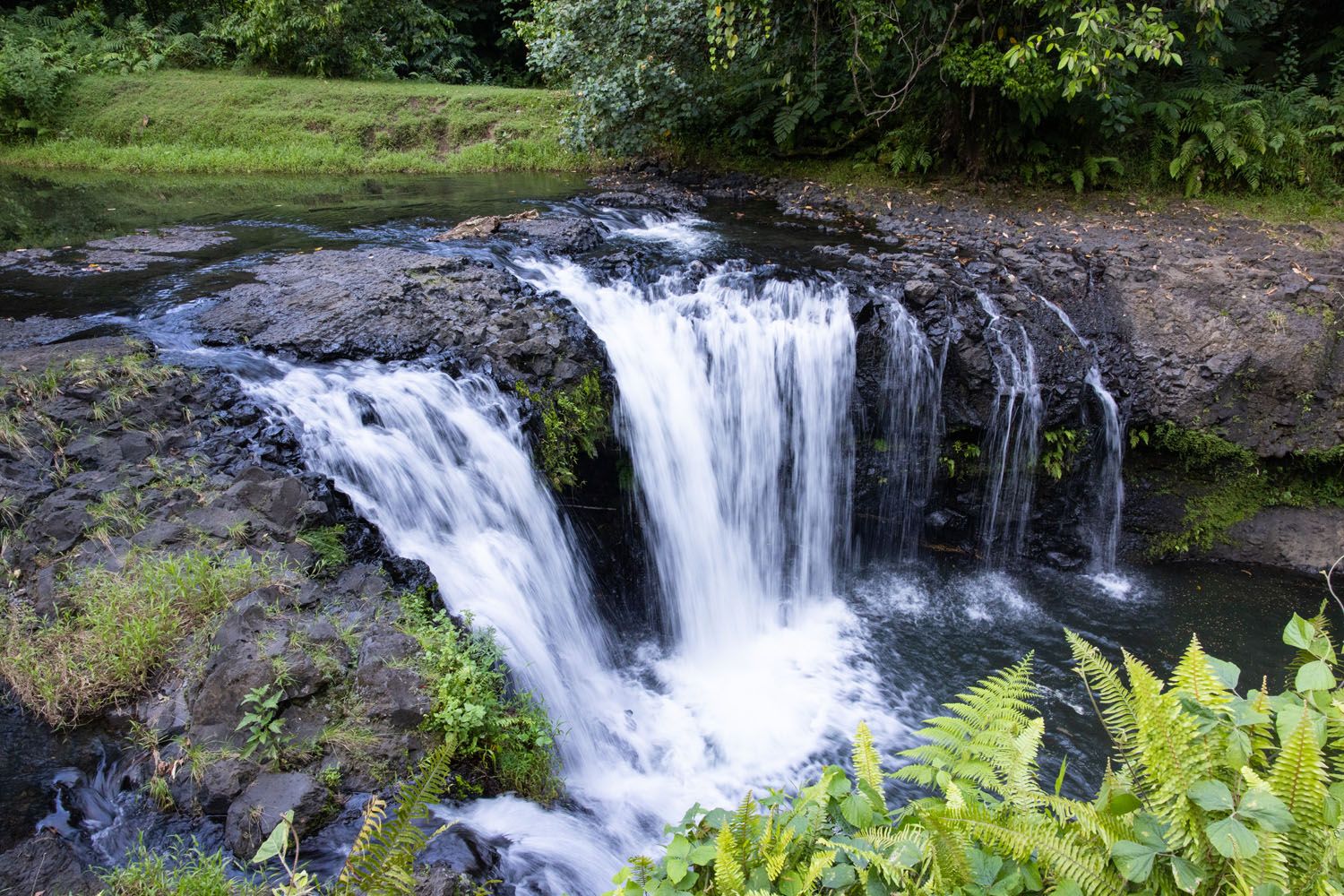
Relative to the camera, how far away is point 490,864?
11.8 ft

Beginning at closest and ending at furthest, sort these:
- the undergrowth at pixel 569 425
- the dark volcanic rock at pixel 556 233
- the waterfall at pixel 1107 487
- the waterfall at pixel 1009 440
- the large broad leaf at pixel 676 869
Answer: the large broad leaf at pixel 676 869 → the undergrowth at pixel 569 425 → the waterfall at pixel 1009 440 → the waterfall at pixel 1107 487 → the dark volcanic rock at pixel 556 233

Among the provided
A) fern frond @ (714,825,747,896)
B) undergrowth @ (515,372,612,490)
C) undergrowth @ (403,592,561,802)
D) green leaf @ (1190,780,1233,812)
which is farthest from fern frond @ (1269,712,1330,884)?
undergrowth @ (515,372,612,490)

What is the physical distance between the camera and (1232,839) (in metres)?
2.03

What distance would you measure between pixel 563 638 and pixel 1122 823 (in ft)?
13.0

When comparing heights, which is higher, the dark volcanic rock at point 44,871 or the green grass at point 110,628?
the green grass at point 110,628

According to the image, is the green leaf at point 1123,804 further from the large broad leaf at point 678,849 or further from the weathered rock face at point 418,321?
the weathered rock face at point 418,321

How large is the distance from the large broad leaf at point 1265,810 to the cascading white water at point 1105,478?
665 cm

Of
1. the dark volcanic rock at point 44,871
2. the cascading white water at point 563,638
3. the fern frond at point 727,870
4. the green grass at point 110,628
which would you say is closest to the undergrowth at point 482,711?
the cascading white water at point 563,638

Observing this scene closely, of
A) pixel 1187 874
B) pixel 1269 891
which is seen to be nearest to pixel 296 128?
pixel 1187 874

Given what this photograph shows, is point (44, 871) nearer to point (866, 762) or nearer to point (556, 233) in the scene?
point (866, 762)

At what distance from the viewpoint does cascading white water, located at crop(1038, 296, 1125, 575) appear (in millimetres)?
8062

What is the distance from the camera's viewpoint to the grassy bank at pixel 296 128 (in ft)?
53.0

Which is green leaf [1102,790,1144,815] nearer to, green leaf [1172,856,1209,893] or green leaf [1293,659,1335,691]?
green leaf [1172,856,1209,893]

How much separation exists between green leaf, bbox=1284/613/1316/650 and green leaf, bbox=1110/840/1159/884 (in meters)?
0.77
